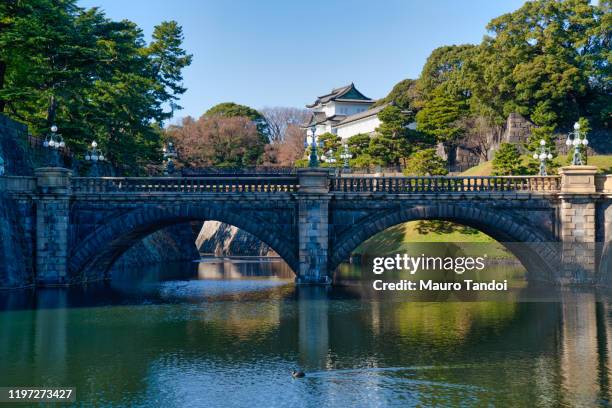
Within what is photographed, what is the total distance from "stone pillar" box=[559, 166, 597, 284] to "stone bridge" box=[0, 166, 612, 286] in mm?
59

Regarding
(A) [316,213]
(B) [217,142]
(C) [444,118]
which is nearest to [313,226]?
(A) [316,213]

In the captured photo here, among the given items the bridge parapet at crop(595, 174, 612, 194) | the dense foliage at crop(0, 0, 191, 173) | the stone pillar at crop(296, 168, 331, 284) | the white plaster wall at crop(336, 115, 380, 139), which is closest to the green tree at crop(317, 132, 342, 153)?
the white plaster wall at crop(336, 115, 380, 139)

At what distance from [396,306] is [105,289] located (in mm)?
19294

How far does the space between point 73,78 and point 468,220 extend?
3155 cm

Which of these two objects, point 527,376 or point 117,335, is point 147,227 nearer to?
point 117,335

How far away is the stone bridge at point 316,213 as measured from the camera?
135 ft

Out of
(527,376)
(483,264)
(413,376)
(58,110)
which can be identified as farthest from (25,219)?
(483,264)

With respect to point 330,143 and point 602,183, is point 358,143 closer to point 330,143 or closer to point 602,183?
point 330,143

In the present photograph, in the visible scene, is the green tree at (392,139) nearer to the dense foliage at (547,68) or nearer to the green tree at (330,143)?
the dense foliage at (547,68)

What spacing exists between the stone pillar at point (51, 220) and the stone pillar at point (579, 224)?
29829 mm

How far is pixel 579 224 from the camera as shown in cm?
4088

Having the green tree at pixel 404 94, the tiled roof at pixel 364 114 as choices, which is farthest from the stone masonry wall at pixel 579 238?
the tiled roof at pixel 364 114

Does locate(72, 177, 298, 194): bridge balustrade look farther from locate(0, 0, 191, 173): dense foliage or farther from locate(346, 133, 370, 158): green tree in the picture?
locate(346, 133, 370, 158): green tree

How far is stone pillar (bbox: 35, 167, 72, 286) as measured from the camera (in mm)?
42000
